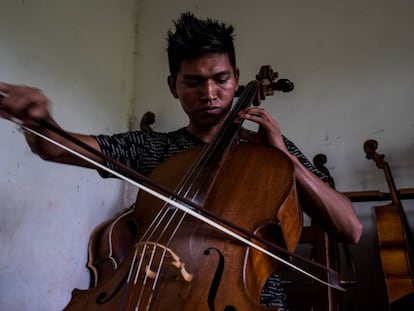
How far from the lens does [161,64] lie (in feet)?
6.95

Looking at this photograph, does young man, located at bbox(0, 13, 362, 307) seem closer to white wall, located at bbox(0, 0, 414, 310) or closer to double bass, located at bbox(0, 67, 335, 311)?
double bass, located at bbox(0, 67, 335, 311)

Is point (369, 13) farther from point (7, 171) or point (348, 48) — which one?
point (7, 171)

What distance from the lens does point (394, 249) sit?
1.33 meters

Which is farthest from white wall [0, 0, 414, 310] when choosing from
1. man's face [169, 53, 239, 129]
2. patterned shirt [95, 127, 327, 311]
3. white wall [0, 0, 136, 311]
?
man's face [169, 53, 239, 129]

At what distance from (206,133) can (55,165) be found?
62 centimetres

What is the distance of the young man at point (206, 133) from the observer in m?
0.93

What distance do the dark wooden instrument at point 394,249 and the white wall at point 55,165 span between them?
97 cm

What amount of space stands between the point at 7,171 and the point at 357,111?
1197 millimetres

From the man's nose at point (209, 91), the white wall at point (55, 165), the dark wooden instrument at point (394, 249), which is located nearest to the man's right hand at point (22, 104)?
the man's nose at point (209, 91)

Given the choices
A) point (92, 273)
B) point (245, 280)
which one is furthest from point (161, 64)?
point (245, 280)

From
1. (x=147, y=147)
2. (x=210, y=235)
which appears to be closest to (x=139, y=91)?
(x=147, y=147)

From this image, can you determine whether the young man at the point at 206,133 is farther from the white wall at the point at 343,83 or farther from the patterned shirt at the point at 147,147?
the white wall at the point at 343,83

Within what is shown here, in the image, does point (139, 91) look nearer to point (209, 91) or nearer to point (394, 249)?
point (209, 91)

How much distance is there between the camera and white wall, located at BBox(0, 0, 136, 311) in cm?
136
